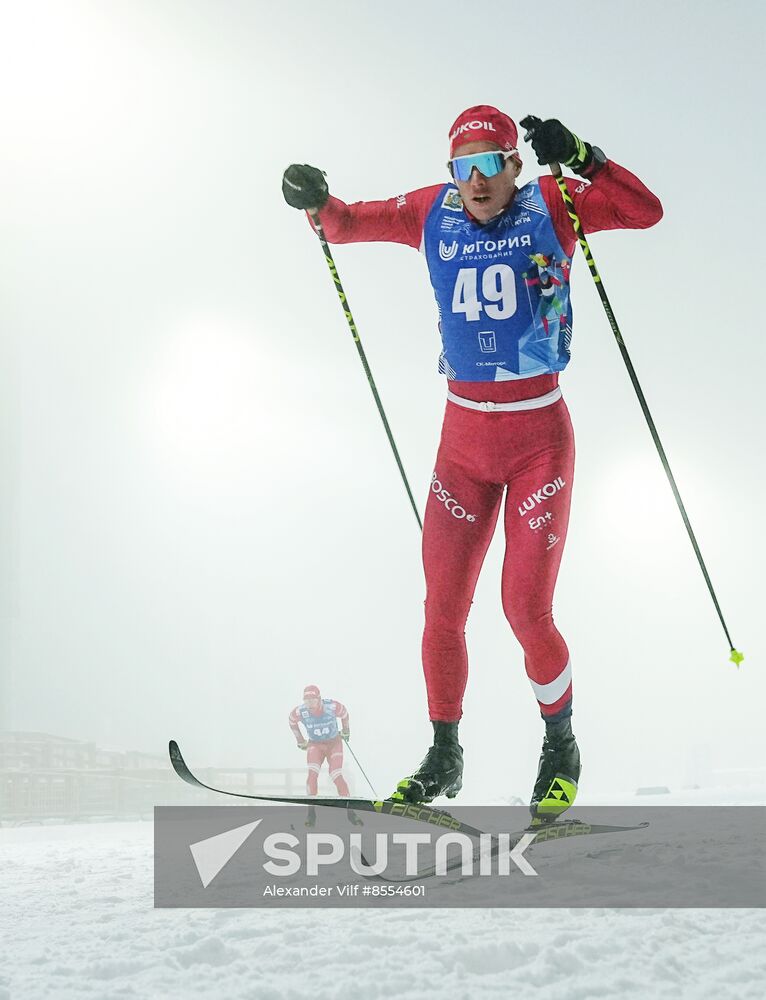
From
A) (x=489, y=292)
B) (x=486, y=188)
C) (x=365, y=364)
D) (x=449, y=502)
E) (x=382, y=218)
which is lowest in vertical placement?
(x=449, y=502)

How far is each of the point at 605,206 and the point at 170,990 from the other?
219 cm

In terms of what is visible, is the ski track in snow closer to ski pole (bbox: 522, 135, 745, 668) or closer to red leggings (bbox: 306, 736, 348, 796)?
ski pole (bbox: 522, 135, 745, 668)

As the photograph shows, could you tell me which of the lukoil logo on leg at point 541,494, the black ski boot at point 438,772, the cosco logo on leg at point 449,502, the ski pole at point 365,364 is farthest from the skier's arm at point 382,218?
the black ski boot at point 438,772

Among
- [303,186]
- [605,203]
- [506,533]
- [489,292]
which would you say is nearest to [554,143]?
[605,203]

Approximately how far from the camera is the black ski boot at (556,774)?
95.8 inches

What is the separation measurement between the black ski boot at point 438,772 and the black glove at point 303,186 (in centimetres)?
171

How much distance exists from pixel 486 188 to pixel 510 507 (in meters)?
0.96

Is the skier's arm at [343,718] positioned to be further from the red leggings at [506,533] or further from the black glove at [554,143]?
the black glove at [554,143]

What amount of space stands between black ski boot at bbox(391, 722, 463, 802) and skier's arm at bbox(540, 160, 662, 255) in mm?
1540

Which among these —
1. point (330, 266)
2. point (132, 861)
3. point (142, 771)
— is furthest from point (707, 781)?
point (330, 266)

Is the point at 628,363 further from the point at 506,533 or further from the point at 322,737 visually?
the point at 322,737

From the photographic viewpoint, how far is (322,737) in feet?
20.8

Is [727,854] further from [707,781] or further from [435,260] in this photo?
[707,781]

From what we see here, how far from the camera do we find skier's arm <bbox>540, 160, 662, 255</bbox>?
7.70 feet
